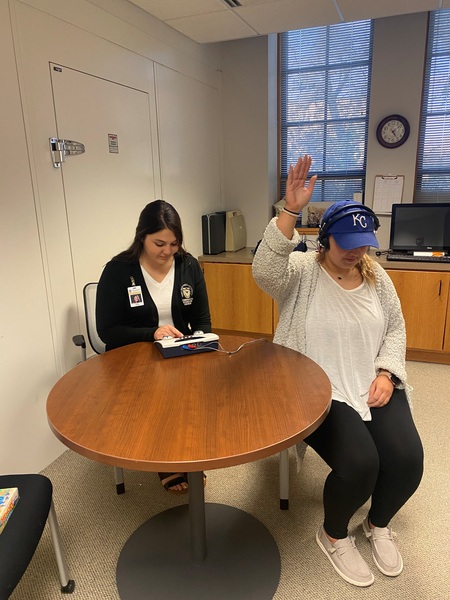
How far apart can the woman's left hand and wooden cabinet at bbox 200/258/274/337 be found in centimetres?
197

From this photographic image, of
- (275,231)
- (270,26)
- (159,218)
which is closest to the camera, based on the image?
(275,231)

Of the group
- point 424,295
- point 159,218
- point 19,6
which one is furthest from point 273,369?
point 424,295

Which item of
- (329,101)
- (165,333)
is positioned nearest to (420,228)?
(329,101)

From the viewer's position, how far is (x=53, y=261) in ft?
7.11

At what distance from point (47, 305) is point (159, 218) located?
2.55ft

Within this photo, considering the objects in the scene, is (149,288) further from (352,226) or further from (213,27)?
(213,27)

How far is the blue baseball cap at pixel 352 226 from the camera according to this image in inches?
59.4

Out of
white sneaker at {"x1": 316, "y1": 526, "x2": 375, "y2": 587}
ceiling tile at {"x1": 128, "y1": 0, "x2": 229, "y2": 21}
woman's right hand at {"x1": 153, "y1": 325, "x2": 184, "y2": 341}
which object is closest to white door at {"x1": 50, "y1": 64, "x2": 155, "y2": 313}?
ceiling tile at {"x1": 128, "y1": 0, "x2": 229, "y2": 21}

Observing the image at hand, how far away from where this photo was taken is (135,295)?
1866mm

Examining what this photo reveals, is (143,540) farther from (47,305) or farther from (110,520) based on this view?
(47,305)

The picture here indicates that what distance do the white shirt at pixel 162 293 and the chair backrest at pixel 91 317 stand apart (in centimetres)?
55

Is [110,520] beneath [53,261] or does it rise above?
beneath

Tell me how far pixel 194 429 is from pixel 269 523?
95cm

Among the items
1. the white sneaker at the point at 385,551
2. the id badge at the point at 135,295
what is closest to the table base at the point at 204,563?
the white sneaker at the point at 385,551
